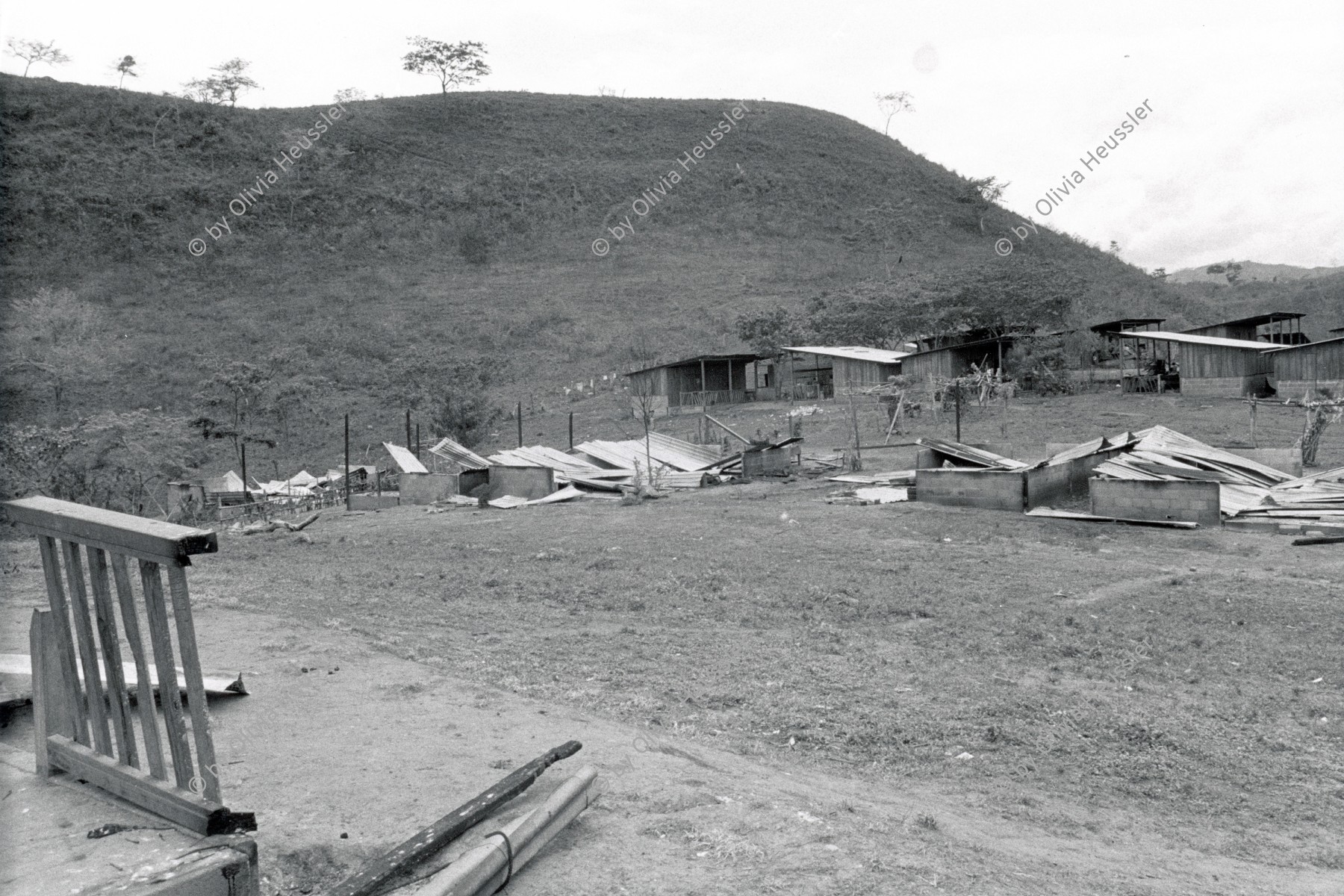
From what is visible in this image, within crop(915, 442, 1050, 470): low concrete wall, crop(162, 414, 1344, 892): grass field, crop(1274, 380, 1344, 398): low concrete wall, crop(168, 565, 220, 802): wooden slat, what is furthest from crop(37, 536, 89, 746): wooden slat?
crop(1274, 380, 1344, 398): low concrete wall

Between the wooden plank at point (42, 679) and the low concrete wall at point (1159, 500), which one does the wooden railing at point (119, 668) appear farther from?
the low concrete wall at point (1159, 500)

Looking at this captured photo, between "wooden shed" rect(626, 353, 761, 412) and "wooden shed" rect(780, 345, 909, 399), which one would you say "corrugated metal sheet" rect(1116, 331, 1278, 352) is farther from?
"wooden shed" rect(626, 353, 761, 412)

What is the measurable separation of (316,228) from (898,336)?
39.4 m

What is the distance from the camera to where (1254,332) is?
42.8m

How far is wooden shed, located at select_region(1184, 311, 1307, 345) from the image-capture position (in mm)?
39438

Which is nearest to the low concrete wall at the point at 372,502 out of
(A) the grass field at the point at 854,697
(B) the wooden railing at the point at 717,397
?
(A) the grass field at the point at 854,697

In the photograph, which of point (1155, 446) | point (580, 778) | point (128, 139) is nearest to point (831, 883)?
point (580, 778)

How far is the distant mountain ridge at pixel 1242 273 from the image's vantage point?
3105 inches

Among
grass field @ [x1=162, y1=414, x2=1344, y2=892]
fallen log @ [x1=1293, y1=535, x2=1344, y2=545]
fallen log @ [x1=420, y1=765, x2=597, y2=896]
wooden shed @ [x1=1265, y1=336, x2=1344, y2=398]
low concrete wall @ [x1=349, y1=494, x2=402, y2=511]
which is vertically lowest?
fallen log @ [x1=1293, y1=535, x2=1344, y2=545]

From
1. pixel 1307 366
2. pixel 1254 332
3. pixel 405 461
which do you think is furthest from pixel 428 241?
pixel 1307 366

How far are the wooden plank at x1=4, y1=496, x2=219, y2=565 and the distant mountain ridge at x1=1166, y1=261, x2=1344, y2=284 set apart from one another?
3324 inches

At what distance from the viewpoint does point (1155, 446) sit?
604 inches

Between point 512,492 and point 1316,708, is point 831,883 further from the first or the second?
point 512,492

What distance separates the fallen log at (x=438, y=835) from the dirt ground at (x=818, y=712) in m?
0.09
